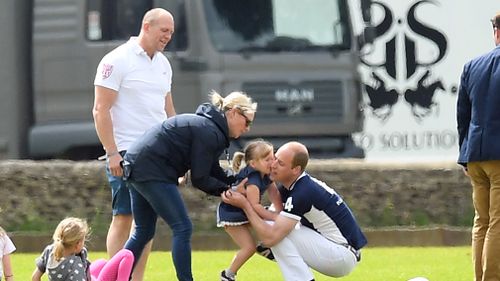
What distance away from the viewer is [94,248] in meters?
12.9

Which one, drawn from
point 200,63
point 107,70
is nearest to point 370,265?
point 107,70

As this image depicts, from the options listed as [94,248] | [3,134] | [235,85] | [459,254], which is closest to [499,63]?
[459,254]

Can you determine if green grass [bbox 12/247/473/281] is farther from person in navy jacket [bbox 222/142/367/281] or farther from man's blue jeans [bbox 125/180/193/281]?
man's blue jeans [bbox 125/180/193/281]

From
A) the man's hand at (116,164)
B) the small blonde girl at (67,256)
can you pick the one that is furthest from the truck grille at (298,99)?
the small blonde girl at (67,256)

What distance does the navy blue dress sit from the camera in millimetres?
8859

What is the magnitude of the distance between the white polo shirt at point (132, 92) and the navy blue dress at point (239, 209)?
69cm

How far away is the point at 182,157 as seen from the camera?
28.6 ft

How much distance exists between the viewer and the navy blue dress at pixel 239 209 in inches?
349

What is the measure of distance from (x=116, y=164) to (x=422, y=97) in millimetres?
8611

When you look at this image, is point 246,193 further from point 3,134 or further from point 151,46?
point 3,134

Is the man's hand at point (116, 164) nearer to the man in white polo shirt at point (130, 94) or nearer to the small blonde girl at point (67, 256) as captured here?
the man in white polo shirt at point (130, 94)

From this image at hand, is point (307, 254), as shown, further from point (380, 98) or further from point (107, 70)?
point (380, 98)

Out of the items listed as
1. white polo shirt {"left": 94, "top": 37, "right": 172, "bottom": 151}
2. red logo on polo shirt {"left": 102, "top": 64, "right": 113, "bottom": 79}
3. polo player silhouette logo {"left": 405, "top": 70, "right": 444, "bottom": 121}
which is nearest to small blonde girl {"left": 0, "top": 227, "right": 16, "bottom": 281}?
white polo shirt {"left": 94, "top": 37, "right": 172, "bottom": 151}

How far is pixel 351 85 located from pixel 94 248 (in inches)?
195
